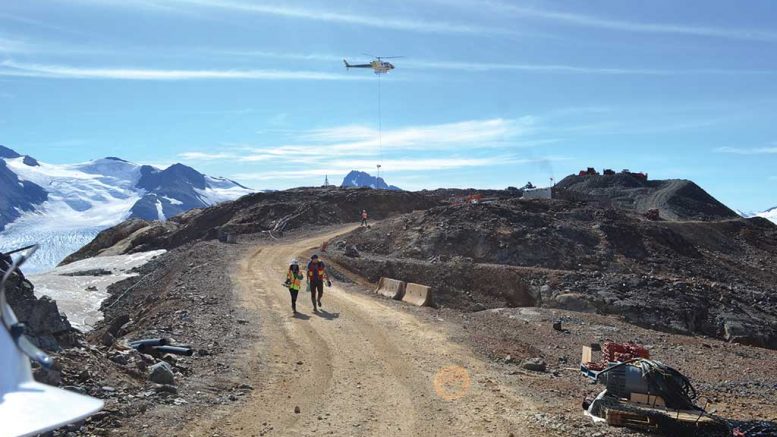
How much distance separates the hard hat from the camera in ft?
9.27

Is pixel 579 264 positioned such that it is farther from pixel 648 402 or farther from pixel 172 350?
pixel 172 350

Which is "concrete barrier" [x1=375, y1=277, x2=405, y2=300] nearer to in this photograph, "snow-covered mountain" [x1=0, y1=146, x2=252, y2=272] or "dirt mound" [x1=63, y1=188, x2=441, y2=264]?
"dirt mound" [x1=63, y1=188, x2=441, y2=264]

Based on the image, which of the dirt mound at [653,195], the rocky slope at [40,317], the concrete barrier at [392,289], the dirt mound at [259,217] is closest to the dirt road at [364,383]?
the rocky slope at [40,317]

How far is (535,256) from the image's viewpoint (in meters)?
33.8

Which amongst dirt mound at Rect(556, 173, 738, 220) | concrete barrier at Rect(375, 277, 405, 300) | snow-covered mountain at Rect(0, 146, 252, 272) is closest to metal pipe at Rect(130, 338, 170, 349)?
concrete barrier at Rect(375, 277, 405, 300)

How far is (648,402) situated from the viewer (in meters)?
9.82

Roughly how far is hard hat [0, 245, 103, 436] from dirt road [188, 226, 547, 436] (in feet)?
18.7

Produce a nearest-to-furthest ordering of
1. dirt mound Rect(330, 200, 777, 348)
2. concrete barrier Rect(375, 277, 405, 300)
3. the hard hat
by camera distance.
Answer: the hard hat < concrete barrier Rect(375, 277, 405, 300) < dirt mound Rect(330, 200, 777, 348)

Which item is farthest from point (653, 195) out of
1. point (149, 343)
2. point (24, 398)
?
point (24, 398)

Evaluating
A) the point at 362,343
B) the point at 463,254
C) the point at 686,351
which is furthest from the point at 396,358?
the point at 463,254

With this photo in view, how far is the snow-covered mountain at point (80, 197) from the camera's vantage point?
395ft

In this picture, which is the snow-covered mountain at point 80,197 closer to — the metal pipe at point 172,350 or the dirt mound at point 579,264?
the dirt mound at point 579,264

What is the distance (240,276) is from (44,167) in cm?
15909

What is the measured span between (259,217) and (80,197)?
113195 mm
